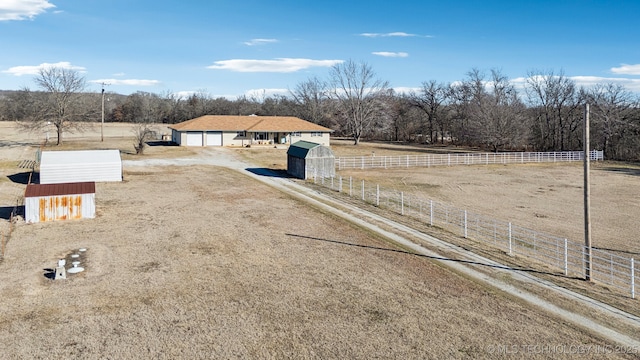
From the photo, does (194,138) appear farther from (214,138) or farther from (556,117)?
(556,117)

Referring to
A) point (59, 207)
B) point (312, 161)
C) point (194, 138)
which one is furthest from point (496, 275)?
point (194, 138)

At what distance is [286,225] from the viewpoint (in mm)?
21234

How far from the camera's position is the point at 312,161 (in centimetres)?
3638

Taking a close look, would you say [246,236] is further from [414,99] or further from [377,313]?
[414,99]

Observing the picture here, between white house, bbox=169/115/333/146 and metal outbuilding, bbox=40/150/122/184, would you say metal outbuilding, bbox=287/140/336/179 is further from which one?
white house, bbox=169/115/333/146

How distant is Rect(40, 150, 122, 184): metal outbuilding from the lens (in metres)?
30.6

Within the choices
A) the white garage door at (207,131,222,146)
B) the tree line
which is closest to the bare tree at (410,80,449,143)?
the tree line

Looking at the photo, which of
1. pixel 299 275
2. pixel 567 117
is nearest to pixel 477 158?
pixel 567 117

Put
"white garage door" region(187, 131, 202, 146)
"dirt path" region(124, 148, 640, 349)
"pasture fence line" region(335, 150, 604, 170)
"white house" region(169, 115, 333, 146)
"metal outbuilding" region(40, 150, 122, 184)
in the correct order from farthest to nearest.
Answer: "white house" region(169, 115, 333, 146) < "white garage door" region(187, 131, 202, 146) < "pasture fence line" region(335, 150, 604, 170) < "metal outbuilding" region(40, 150, 122, 184) < "dirt path" region(124, 148, 640, 349)

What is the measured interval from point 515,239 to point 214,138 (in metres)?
47.1

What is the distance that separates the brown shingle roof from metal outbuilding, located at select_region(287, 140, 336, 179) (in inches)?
963

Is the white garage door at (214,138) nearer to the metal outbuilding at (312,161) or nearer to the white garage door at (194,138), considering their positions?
the white garage door at (194,138)

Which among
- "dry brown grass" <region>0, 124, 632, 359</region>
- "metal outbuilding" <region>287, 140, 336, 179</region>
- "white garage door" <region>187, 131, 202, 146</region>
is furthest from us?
"white garage door" <region>187, 131, 202, 146</region>

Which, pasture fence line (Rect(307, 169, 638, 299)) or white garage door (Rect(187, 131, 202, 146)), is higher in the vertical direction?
white garage door (Rect(187, 131, 202, 146))
